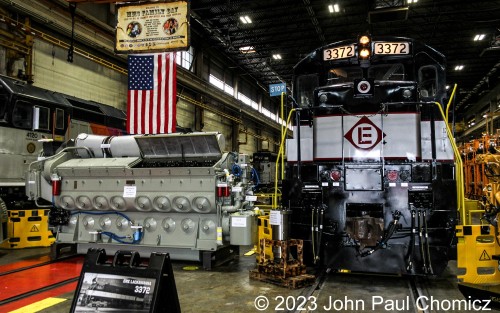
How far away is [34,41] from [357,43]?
30.9ft

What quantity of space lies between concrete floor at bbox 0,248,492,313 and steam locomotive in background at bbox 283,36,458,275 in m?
0.31

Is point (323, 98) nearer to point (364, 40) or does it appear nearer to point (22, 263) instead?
point (364, 40)

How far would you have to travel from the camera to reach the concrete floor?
4.17 metres

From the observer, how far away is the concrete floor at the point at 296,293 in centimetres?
417

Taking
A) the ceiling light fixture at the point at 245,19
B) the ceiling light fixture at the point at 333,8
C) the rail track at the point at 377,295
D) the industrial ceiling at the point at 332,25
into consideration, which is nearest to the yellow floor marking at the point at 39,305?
the rail track at the point at 377,295

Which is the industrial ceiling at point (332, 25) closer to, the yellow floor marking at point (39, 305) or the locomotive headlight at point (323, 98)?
the locomotive headlight at point (323, 98)

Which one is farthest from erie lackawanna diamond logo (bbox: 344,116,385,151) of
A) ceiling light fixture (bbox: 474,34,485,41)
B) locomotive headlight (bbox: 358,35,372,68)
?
ceiling light fixture (bbox: 474,34,485,41)

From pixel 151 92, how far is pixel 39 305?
4234 millimetres

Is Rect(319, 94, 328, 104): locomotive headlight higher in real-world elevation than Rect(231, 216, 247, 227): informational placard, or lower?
higher

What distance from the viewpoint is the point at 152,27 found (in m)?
6.50

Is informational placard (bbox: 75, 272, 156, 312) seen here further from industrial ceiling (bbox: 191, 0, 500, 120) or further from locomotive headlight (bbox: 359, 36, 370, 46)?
industrial ceiling (bbox: 191, 0, 500, 120)

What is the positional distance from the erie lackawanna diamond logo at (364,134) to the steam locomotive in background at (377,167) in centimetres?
1

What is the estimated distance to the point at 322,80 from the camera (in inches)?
239

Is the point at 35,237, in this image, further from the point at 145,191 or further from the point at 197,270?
the point at 197,270
